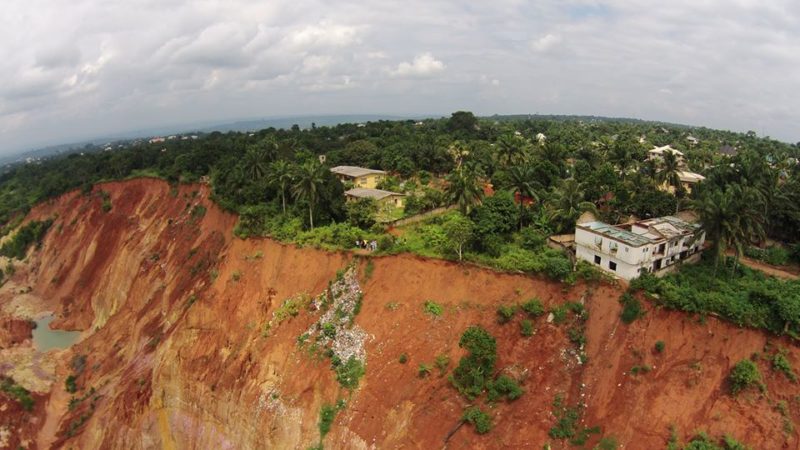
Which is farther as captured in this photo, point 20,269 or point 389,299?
point 20,269

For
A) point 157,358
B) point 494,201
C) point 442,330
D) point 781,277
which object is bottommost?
point 157,358

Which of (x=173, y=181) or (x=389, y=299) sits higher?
(x=173, y=181)

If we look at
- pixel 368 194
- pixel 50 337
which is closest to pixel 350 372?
pixel 368 194

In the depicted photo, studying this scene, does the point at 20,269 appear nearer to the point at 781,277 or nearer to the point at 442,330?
the point at 442,330

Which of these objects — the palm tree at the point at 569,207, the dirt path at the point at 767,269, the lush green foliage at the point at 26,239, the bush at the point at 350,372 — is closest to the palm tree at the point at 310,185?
the bush at the point at 350,372

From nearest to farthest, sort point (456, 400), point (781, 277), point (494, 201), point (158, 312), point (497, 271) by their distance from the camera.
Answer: point (456, 400) → point (781, 277) → point (497, 271) → point (494, 201) → point (158, 312)

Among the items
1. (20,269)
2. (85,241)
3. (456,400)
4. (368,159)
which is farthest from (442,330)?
(20,269)

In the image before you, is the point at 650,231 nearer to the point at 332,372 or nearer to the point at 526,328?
the point at 526,328

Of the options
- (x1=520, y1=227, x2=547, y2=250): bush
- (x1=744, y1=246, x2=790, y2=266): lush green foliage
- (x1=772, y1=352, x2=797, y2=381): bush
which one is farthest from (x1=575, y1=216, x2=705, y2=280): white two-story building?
(x1=772, y1=352, x2=797, y2=381): bush
